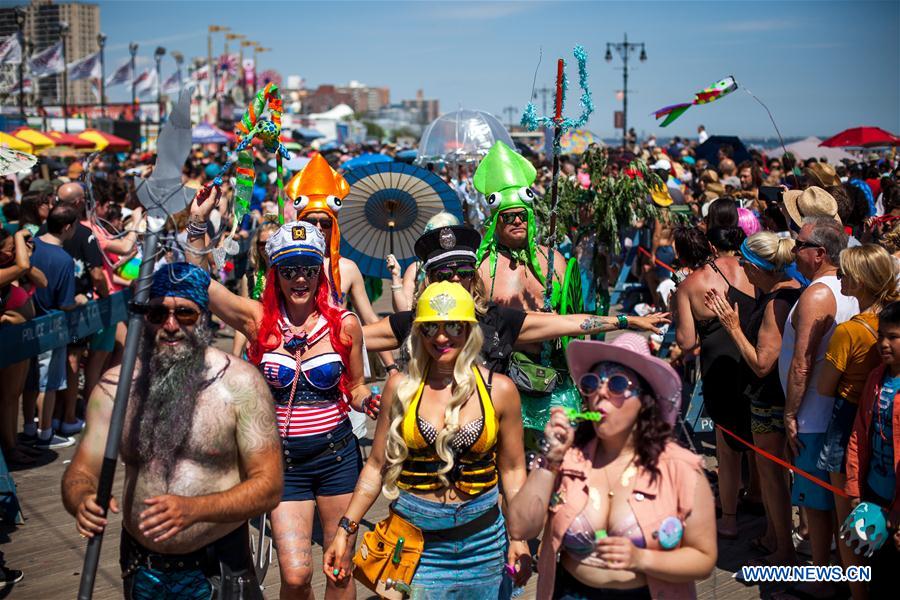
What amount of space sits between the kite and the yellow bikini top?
15.1ft

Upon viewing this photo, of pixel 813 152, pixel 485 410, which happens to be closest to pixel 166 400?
pixel 485 410

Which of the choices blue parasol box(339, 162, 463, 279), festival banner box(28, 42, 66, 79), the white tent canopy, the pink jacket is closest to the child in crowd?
the pink jacket

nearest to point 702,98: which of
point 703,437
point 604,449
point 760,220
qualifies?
point 760,220

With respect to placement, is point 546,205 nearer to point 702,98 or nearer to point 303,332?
point 702,98

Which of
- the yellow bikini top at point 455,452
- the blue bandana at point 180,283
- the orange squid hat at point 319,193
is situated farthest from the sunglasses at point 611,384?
the orange squid hat at point 319,193

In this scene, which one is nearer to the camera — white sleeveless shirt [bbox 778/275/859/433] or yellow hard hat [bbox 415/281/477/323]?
yellow hard hat [bbox 415/281/477/323]

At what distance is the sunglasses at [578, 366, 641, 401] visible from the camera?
114 inches

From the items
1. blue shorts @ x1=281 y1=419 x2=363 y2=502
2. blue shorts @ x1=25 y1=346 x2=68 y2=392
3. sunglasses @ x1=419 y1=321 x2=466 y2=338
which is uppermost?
sunglasses @ x1=419 y1=321 x2=466 y2=338

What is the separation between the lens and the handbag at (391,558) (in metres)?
3.55

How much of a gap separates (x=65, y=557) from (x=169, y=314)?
3368 millimetres

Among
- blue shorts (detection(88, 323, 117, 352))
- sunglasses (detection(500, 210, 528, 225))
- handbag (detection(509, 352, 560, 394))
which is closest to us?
handbag (detection(509, 352, 560, 394))

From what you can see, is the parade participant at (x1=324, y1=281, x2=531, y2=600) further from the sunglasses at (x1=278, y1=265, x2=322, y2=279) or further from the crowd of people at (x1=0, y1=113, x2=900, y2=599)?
the sunglasses at (x1=278, y1=265, x2=322, y2=279)

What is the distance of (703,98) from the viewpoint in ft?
24.4

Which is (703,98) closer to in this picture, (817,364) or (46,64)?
(817,364)
